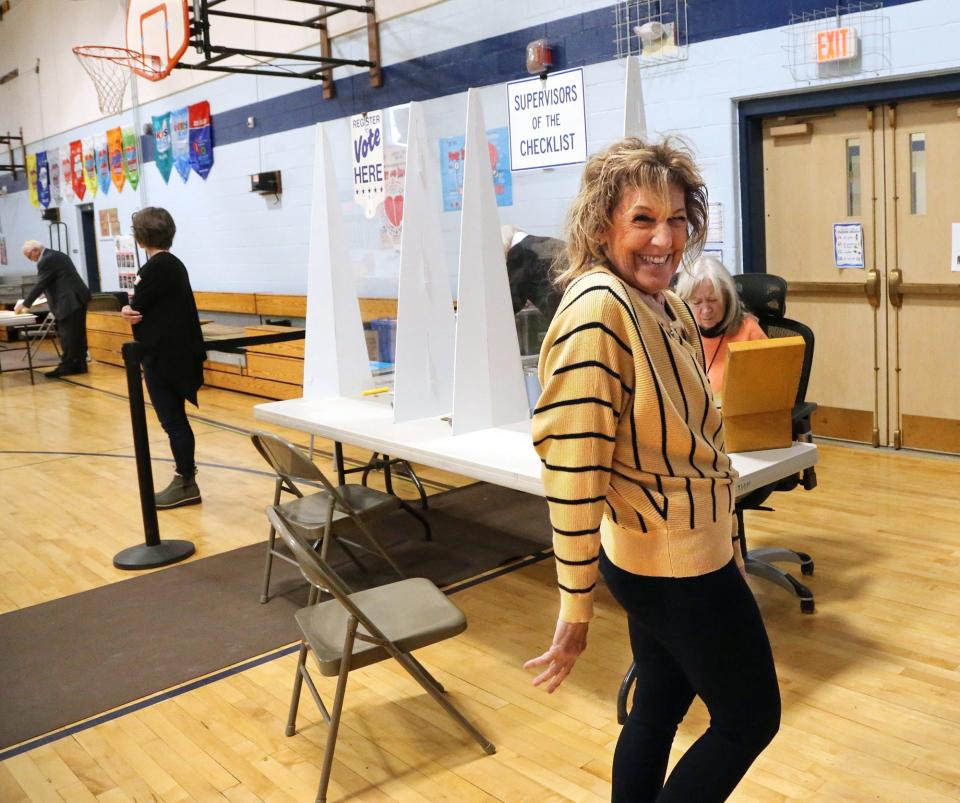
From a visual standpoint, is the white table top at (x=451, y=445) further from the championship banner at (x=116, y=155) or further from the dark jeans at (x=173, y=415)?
the championship banner at (x=116, y=155)

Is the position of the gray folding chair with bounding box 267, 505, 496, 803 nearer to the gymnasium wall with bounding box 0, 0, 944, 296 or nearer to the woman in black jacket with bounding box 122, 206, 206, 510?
the gymnasium wall with bounding box 0, 0, 944, 296

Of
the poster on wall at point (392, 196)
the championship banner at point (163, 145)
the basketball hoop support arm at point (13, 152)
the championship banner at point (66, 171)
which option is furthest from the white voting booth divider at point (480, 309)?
the basketball hoop support arm at point (13, 152)

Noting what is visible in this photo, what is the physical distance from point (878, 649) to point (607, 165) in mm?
2076

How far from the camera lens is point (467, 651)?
3074 mm

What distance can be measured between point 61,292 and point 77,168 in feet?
13.8

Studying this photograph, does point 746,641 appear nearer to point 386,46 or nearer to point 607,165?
point 607,165

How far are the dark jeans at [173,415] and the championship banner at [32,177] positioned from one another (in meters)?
11.0

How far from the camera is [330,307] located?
163 inches

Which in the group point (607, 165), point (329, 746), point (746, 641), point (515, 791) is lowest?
point (515, 791)

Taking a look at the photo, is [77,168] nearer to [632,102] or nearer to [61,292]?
[61,292]

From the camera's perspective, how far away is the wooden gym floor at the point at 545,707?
7.60 ft

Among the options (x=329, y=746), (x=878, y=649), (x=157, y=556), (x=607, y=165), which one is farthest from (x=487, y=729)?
(x=157, y=556)

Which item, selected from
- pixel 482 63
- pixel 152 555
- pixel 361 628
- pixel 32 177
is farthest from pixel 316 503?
pixel 32 177

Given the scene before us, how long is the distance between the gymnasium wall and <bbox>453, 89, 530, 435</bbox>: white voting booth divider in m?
0.26
